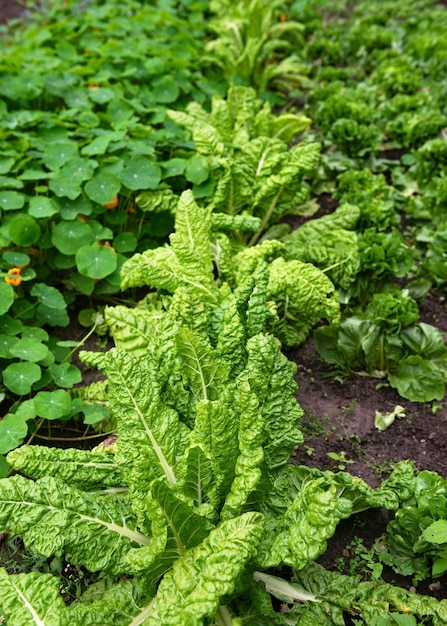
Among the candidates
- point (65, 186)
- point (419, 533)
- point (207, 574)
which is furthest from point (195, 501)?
point (65, 186)

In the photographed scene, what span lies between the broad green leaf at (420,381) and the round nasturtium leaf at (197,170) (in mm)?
1488

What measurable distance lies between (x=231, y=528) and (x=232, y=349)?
2.50 ft

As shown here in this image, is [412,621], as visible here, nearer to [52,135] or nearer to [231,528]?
[231,528]

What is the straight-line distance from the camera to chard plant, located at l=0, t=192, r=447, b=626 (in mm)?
1747

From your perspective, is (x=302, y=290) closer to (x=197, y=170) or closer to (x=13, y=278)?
(x=197, y=170)

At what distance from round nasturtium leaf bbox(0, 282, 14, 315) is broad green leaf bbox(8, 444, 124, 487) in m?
0.88

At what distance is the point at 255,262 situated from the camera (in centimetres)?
284

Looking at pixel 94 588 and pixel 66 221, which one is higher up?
pixel 66 221

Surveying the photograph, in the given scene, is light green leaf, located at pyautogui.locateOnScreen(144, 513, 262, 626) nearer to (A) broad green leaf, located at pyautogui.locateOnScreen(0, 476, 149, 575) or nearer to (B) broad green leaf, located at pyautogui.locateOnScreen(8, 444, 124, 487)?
(A) broad green leaf, located at pyautogui.locateOnScreen(0, 476, 149, 575)

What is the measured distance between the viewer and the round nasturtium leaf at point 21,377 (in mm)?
2611

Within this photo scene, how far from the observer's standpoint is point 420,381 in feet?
9.23

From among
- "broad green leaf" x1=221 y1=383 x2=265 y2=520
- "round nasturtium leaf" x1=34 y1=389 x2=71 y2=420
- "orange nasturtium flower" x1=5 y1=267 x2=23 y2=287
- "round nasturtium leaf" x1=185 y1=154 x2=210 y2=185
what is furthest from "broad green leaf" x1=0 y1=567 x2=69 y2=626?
"round nasturtium leaf" x1=185 y1=154 x2=210 y2=185

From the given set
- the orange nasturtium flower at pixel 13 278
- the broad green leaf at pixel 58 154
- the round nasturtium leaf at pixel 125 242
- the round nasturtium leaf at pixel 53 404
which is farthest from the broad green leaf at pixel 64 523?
the broad green leaf at pixel 58 154

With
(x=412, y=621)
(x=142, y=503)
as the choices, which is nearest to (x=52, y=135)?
(x=142, y=503)
